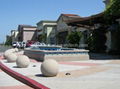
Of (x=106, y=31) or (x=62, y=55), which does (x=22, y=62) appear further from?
(x=106, y=31)

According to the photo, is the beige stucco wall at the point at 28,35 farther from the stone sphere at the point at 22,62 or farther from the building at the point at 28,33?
the stone sphere at the point at 22,62

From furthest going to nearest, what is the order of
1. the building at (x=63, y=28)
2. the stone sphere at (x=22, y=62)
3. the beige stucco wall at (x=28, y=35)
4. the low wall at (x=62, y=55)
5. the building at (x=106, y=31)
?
1. the beige stucco wall at (x=28, y=35)
2. the building at (x=63, y=28)
3. the building at (x=106, y=31)
4. the low wall at (x=62, y=55)
5. the stone sphere at (x=22, y=62)

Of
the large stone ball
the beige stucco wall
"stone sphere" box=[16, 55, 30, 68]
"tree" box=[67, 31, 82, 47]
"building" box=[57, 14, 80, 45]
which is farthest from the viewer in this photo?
the beige stucco wall

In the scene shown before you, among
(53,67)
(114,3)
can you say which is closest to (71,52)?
(114,3)

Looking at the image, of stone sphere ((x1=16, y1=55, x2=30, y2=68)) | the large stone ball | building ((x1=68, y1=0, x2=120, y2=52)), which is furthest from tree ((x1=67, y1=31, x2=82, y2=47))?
the large stone ball

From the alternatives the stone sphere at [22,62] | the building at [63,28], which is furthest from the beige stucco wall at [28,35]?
the stone sphere at [22,62]

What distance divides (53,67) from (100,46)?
2408 cm

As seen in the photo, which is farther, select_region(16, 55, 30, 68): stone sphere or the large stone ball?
select_region(16, 55, 30, 68): stone sphere

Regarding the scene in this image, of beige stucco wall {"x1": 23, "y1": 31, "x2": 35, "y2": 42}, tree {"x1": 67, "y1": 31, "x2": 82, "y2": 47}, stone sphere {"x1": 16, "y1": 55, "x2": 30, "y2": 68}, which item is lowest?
stone sphere {"x1": 16, "y1": 55, "x2": 30, "y2": 68}

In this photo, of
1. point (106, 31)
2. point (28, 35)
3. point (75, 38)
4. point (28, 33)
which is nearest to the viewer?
point (106, 31)

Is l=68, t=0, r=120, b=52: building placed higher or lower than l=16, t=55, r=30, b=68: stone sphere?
higher

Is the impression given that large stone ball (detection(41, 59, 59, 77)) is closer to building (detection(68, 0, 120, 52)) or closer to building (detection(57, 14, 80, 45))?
building (detection(68, 0, 120, 52))

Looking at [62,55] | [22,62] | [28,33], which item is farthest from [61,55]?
[28,33]

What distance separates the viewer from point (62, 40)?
199ft
